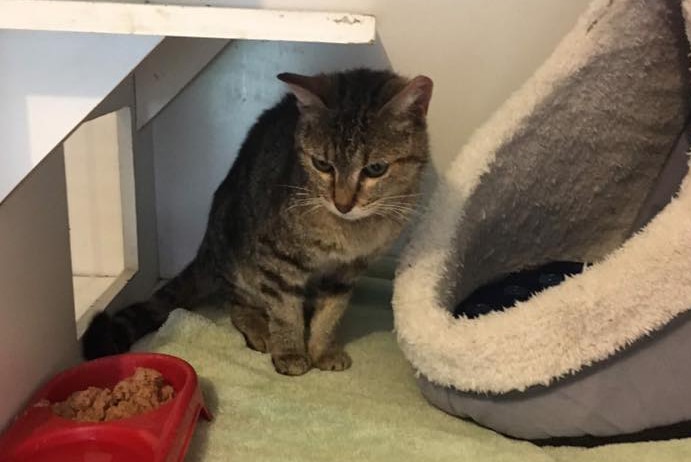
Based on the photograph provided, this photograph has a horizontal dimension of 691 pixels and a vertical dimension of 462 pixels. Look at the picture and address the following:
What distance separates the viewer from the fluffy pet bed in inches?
46.3

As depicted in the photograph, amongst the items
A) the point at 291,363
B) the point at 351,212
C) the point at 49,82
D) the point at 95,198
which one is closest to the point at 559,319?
the point at 351,212

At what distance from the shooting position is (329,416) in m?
1.36

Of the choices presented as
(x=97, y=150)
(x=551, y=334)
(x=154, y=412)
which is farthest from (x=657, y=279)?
(x=97, y=150)

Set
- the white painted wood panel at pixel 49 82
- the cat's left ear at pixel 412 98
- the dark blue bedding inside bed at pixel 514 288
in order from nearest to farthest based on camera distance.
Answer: the white painted wood panel at pixel 49 82 → the cat's left ear at pixel 412 98 → the dark blue bedding inside bed at pixel 514 288

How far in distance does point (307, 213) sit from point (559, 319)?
505 mm

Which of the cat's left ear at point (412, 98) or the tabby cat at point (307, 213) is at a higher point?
the cat's left ear at point (412, 98)

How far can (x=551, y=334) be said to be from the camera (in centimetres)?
119

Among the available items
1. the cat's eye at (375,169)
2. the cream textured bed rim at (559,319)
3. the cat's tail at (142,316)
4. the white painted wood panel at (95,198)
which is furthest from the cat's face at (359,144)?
the white painted wood panel at (95,198)

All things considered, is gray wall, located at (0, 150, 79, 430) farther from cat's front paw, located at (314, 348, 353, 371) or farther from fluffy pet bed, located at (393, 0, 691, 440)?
fluffy pet bed, located at (393, 0, 691, 440)

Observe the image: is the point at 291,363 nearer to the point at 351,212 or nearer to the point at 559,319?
the point at 351,212

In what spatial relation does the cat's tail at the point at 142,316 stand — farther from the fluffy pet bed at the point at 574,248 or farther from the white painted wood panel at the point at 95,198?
the fluffy pet bed at the point at 574,248

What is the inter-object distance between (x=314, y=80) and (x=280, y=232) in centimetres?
29

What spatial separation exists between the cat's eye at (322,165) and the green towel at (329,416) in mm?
393

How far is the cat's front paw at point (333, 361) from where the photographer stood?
5.05ft
